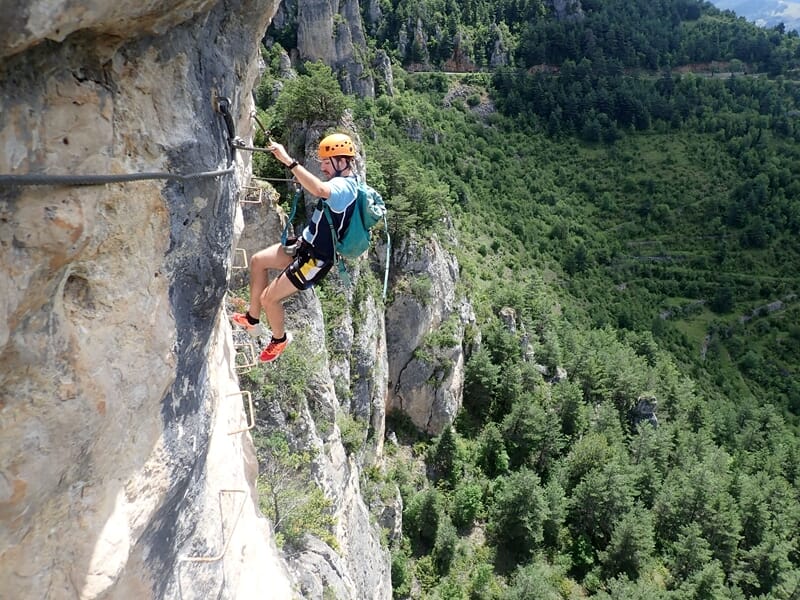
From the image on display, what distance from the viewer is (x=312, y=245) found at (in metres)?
6.93

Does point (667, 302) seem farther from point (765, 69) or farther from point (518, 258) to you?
point (765, 69)

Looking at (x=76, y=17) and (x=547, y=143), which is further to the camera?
(x=547, y=143)

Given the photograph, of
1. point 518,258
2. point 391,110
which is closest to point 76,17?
point 518,258

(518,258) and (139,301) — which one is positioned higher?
(139,301)

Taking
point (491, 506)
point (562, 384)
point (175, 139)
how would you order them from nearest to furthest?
point (175, 139) < point (491, 506) < point (562, 384)

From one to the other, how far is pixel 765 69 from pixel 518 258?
91.6m

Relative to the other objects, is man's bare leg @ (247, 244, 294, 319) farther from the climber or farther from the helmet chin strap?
the helmet chin strap

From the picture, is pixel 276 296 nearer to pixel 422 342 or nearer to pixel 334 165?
pixel 334 165

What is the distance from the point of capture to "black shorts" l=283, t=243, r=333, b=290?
698cm

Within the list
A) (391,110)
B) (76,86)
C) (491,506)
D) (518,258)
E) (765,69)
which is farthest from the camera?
(765,69)

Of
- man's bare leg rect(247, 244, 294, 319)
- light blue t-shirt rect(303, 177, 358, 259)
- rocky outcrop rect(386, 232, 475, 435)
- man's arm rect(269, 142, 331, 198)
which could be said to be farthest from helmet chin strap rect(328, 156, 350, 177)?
rocky outcrop rect(386, 232, 475, 435)

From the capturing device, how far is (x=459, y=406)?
34.2 metres

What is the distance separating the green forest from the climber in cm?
1310

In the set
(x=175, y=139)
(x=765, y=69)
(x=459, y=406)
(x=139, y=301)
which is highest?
(x=765, y=69)
